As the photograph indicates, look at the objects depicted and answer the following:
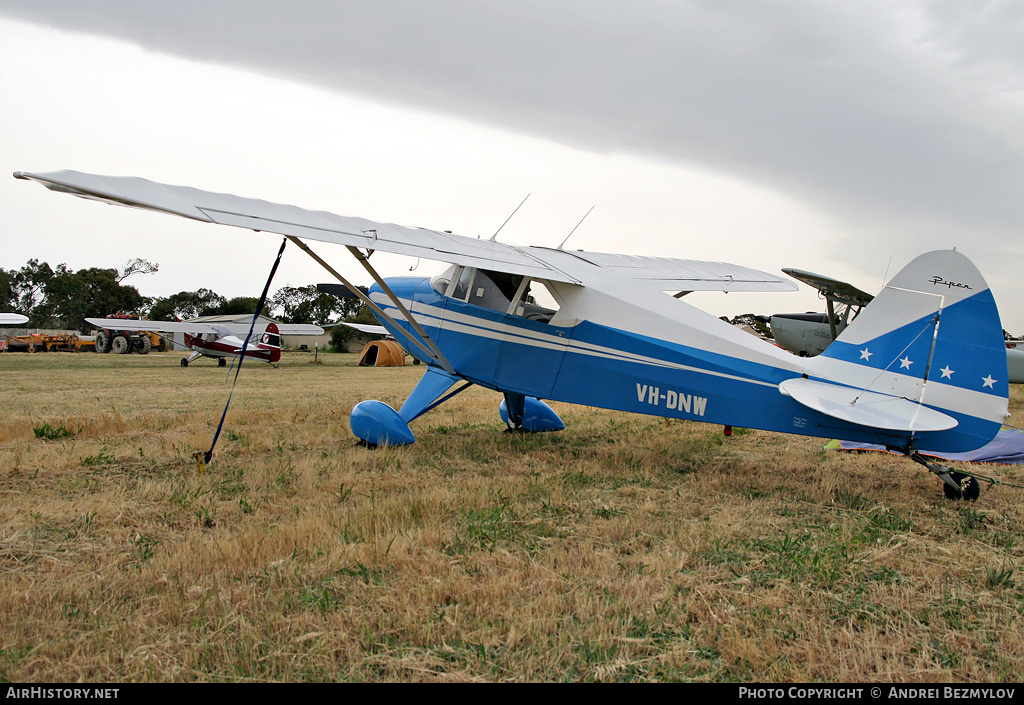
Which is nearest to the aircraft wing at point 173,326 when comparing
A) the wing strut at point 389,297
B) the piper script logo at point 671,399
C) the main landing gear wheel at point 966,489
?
the wing strut at point 389,297

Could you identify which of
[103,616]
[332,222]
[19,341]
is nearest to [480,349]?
[332,222]

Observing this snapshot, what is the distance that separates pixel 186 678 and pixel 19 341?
48.2 metres

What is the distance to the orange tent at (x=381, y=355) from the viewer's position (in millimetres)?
26672

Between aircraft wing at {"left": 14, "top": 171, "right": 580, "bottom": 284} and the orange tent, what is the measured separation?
2032 centimetres

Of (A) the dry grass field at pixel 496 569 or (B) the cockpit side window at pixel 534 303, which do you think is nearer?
(A) the dry grass field at pixel 496 569

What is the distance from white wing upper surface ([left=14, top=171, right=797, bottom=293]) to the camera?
3998 mm

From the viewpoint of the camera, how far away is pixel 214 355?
25031 mm

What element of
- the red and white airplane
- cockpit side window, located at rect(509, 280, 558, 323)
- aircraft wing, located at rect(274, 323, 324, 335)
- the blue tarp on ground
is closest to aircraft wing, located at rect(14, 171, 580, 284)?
cockpit side window, located at rect(509, 280, 558, 323)

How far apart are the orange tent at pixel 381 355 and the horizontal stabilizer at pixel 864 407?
22.9 m

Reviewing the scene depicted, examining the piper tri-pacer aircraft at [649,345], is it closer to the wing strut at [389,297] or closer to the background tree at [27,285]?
the wing strut at [389,297]

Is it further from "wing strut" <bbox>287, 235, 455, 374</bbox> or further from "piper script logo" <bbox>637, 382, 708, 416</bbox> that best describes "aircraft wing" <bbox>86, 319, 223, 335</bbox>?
"piper script logo" <bbox>637, 382, 708, 416</bbox>

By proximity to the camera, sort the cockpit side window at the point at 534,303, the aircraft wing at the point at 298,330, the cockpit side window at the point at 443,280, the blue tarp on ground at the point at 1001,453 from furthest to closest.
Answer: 1. the aircraft wing at the point at 298,330
2. the cockpit side window at the point at 443,280
3. the cockpit side window at the point at 534,303
4. the blue tarp on ground at the point at 1001,453

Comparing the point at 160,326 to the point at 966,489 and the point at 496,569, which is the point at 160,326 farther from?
the point at 966,489
